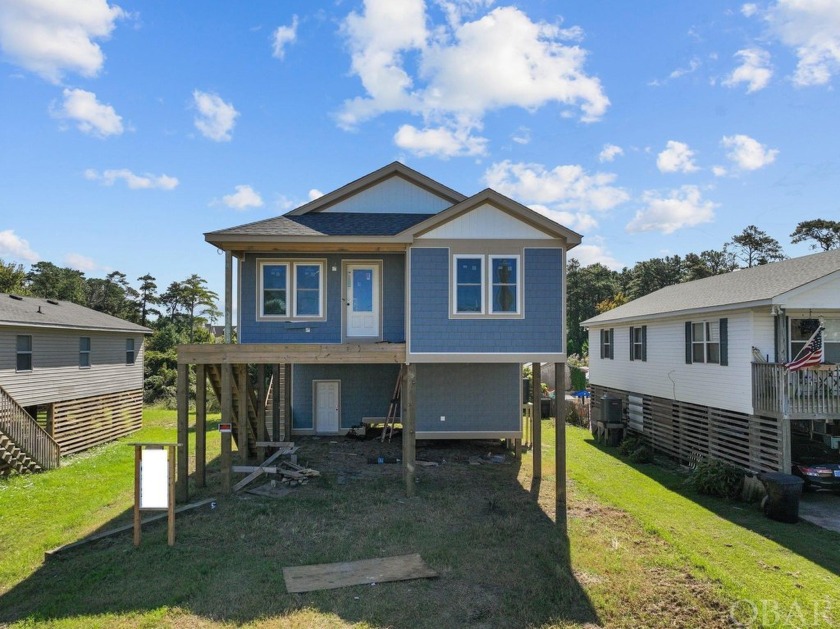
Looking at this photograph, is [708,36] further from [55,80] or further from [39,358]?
[39,358]

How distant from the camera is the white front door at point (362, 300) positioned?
12.1 metres

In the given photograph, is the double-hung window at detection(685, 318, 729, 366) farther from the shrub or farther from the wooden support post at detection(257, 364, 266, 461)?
the wooden support post at detection(257, 364, 266, 461)

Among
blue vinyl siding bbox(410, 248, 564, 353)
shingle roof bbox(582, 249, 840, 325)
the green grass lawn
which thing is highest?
shingle roof bbox(582, 249, 840, 325)

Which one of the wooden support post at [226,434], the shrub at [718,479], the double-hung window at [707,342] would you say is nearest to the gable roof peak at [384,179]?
the wooden support post at [226,434]

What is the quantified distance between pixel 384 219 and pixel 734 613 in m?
10.8

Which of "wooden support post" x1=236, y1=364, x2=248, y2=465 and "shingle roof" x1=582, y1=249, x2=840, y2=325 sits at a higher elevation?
"shingle roof" x1=582, y1=249, x2=840, y2=325

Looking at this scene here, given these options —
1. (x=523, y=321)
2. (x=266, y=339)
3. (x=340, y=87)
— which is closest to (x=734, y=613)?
(x=523, y=321)

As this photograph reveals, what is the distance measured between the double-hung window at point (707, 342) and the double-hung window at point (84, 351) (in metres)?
21.4

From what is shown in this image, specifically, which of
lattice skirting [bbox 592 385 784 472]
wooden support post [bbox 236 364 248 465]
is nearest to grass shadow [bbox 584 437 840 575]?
lattice skirting [bbox 592 385 784 472]

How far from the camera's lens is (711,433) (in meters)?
12.9

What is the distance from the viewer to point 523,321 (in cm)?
1021

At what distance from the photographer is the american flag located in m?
10.1

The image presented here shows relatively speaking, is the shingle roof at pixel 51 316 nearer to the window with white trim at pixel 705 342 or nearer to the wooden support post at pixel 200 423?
the wooden support post at pixel 200 423

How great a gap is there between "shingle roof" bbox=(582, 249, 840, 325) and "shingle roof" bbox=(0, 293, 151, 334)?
2030 cm
